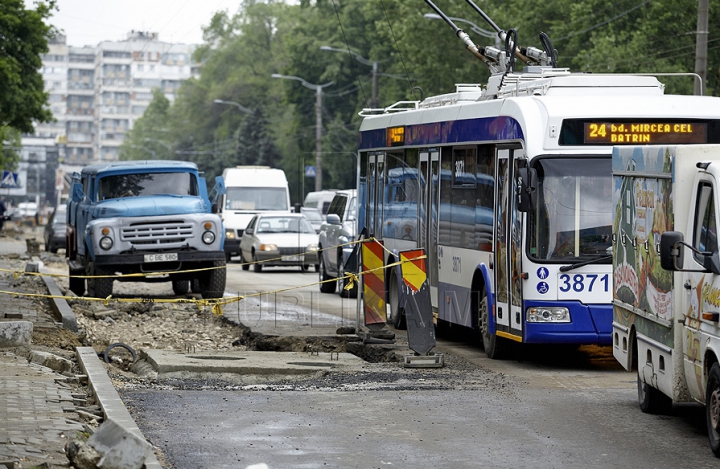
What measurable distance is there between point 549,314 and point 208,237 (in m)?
10.5

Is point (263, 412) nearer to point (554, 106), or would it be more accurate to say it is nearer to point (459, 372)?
point (459, 372)

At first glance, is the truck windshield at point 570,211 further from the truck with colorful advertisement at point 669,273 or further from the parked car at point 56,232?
the parked car at point 56,232

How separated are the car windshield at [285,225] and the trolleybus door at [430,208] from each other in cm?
1759

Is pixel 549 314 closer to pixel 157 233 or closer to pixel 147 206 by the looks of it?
pixel 157 233

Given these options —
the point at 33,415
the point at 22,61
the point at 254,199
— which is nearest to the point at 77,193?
the point at 33,415

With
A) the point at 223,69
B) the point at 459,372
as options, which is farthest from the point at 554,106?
the point at 223,69

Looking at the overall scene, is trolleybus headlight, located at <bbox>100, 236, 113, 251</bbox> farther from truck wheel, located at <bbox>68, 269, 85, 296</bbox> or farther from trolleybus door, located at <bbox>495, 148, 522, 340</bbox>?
trolleybus door, located at <bbox>495, 148, 522, 340</bbox>

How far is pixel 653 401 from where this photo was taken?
423 inches

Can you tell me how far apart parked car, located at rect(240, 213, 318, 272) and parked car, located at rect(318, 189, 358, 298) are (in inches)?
158

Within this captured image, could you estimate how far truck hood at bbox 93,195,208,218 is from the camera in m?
23.3

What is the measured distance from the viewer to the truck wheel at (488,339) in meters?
14.9

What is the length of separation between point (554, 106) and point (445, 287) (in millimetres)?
3340

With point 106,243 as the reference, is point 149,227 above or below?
above

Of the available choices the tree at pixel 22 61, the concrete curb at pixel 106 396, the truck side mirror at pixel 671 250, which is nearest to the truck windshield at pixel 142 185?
the concrete curb at pixel 106 396
